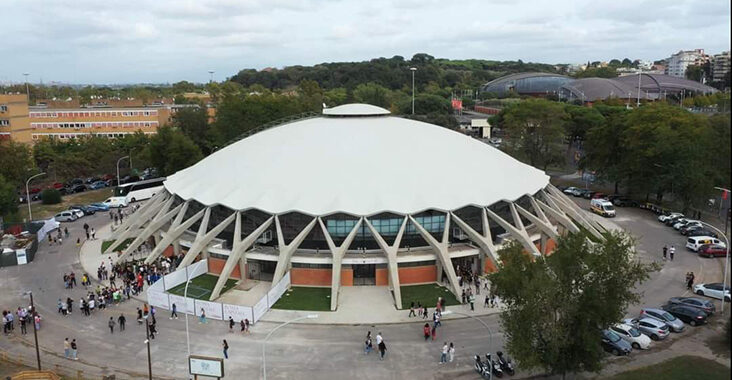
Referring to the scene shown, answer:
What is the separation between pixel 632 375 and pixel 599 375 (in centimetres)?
161

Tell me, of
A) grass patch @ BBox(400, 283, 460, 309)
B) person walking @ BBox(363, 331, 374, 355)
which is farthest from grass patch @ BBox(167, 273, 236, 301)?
person walking @ BBox(363, 331, 374, 355)

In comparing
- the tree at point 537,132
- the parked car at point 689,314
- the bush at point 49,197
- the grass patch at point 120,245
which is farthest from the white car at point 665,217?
the bush at point 49,197

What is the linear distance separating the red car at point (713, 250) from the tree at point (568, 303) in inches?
1028

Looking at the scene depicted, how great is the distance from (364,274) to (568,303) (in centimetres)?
1853

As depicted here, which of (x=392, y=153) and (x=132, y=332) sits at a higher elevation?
(x=392, y=153)

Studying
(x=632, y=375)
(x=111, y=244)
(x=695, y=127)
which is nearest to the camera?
(x=632, y=375)

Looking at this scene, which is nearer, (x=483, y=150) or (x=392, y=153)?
(x=392, y=153)

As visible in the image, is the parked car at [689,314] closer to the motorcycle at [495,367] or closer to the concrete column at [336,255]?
the motorcycle at [495,367]

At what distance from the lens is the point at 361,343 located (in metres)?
30.9

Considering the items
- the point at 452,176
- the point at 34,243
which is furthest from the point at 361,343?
the point at 34,243

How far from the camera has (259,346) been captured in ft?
100

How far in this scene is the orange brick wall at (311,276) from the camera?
3906 cm

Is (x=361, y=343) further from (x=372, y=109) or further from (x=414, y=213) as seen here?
(x=372, y=109)

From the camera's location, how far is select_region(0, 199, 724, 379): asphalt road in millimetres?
27969
